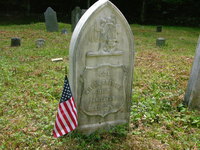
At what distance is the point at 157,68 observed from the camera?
7.69 meters

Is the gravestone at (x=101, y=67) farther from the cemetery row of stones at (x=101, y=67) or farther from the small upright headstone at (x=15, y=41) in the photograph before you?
the small upright headstone at (x=15, y=41)

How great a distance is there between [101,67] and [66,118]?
35.6 inches

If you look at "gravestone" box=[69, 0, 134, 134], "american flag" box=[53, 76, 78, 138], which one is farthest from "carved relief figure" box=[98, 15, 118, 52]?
"american flag" box=[53, 76, 78, 138]

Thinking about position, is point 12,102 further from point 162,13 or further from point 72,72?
point 162,13

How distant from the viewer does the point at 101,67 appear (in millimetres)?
3504

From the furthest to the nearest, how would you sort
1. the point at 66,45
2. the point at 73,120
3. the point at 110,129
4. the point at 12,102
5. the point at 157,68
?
the point at 66,45
the point at 157,68
the point at 12,102
the point at 110,129
the point at 73,120

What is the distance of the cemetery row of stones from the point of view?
325 cm

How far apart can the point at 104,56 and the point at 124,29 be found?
0.51 metres

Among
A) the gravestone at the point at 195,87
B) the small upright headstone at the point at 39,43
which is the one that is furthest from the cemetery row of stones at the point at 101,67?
the small upright headstone at the point at 39,43

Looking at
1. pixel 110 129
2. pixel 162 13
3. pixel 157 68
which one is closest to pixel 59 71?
pixel 157 68

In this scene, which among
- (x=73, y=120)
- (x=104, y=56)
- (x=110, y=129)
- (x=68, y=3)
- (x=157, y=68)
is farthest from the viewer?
(x=68, y=3)

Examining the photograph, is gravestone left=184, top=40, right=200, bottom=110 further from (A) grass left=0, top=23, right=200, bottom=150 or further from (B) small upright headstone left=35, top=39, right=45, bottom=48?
(B) small upright headstone left=35, top=39, right=45, bottom=48

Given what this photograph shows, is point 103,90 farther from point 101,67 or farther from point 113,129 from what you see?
point 113,129

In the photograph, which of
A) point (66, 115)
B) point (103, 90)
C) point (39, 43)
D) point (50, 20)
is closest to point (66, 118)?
point (66, 115)
